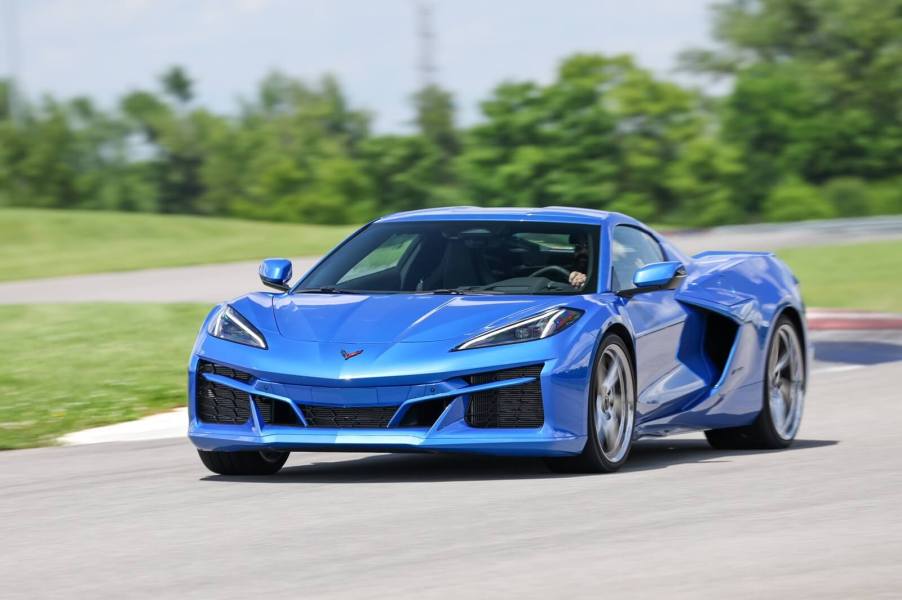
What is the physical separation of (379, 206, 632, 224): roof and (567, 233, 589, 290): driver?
0.18 metres

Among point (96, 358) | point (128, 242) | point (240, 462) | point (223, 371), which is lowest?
point (128, 242)

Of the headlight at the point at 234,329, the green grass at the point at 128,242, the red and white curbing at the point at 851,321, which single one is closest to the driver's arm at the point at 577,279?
the headlight at the point at 234,329

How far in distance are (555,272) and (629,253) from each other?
24.8 inches

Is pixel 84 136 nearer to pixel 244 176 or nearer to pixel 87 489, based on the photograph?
pixel 244 176

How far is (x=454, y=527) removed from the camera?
619cm

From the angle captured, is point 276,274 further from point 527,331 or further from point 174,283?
point 174,283

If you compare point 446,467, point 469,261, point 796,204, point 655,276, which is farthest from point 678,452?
point 796,204

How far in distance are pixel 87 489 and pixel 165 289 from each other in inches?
663

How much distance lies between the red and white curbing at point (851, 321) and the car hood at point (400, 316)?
10841mm

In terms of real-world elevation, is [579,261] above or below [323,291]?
above

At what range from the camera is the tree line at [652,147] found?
74.8 metres

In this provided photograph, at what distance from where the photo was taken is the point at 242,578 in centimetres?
527

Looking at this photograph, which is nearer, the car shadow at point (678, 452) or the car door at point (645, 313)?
the car door at point (645, 313)

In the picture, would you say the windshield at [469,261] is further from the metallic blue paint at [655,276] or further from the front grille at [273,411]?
the front grille at [273,411]
